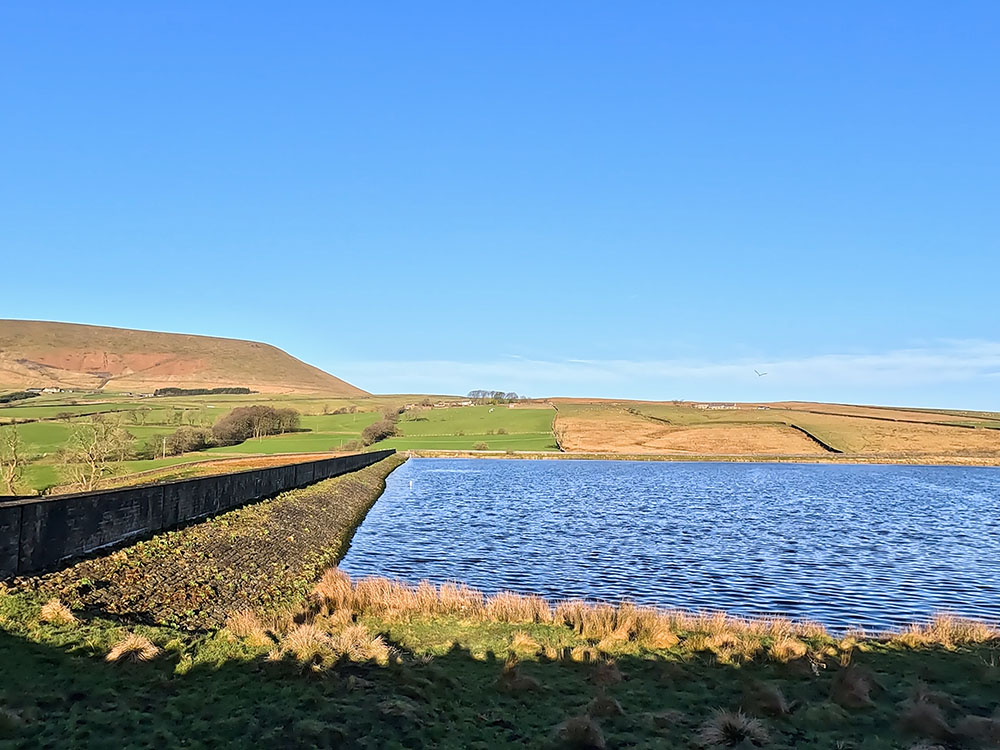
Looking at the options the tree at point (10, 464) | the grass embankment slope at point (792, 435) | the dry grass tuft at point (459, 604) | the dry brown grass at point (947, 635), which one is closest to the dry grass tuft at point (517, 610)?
the dry grass tuft at point (459, 604)

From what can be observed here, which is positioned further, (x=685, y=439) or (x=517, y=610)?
(x=685, y=439)

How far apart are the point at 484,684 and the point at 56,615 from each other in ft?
22.9

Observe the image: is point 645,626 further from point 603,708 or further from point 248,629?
point 248,629

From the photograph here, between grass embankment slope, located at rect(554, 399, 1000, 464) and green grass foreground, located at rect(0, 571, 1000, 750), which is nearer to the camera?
green grass foreground, located at rect(0, 571, 1000, 750)

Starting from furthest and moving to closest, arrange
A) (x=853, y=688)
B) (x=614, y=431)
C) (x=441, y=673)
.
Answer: (x=614, y=431) → (x=441, y=673) → (x=853, y=688)

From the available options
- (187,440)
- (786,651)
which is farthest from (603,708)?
(187,440)

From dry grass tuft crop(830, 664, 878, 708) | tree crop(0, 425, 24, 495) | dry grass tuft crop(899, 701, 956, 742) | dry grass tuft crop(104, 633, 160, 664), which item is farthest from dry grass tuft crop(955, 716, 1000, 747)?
tree crop(0, 425, 24, 495)

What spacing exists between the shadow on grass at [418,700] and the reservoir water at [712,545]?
7442 mm

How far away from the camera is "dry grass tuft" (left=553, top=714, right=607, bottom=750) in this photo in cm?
902

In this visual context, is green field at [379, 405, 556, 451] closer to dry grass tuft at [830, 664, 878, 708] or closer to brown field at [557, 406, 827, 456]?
brown field at [557, 406, 827, 456]

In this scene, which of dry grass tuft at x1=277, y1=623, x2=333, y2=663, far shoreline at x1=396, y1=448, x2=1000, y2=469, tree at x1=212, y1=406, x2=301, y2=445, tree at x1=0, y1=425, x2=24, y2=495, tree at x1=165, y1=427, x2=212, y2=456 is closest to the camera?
dry grass tuft at x1=277, y1=623, x2=333, y2=663

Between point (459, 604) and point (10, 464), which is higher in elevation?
point (10, 464)

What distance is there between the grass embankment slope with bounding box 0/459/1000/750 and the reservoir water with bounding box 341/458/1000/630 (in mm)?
5237

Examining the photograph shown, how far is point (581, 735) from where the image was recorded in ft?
29.9
